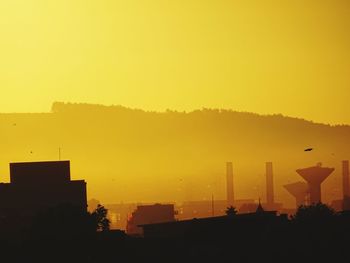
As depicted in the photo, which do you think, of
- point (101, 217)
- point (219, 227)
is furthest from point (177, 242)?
point (219, 227)

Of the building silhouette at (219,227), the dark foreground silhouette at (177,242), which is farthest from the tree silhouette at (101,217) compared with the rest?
the building silhouette at (219,227)

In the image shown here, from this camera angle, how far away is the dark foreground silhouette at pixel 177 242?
446 feet

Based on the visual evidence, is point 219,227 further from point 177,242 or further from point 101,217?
point 101,217

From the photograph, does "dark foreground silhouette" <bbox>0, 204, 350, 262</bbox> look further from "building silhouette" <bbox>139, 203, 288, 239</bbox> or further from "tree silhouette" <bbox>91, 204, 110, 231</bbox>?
"building silhouette" <bbox>139, 203, 288, 239</bbox>

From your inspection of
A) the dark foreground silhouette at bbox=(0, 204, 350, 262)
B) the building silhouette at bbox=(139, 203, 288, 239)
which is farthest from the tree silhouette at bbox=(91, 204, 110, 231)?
the building silhouette at bbox=(139, 203, 288, 239)

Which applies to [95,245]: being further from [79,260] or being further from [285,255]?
[285,255]

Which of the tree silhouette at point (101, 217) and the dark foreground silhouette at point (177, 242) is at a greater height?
the tree silhouette at point (101, 217)

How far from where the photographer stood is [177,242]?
15525 cm

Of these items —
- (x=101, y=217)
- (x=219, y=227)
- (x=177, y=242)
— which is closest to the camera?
(x=101, y=217)

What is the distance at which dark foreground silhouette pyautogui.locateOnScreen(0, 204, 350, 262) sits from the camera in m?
136

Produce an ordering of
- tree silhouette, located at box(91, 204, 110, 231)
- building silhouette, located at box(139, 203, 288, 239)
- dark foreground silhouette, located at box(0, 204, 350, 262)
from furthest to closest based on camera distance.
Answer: building silhouette, located at box(139, 203, 288, 239), tree silhouette, located at box(91, 204, 110, 231), dark foreground silhouette, located at box(0, 204, 350, 262)

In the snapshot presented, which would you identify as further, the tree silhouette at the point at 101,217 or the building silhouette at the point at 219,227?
the building silhouette at the point at 219,227

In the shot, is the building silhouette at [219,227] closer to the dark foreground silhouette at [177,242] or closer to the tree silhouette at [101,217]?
the dark foreground silhouette at [177,242]

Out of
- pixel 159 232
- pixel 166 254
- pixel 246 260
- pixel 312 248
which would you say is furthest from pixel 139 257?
pixel 159 232
